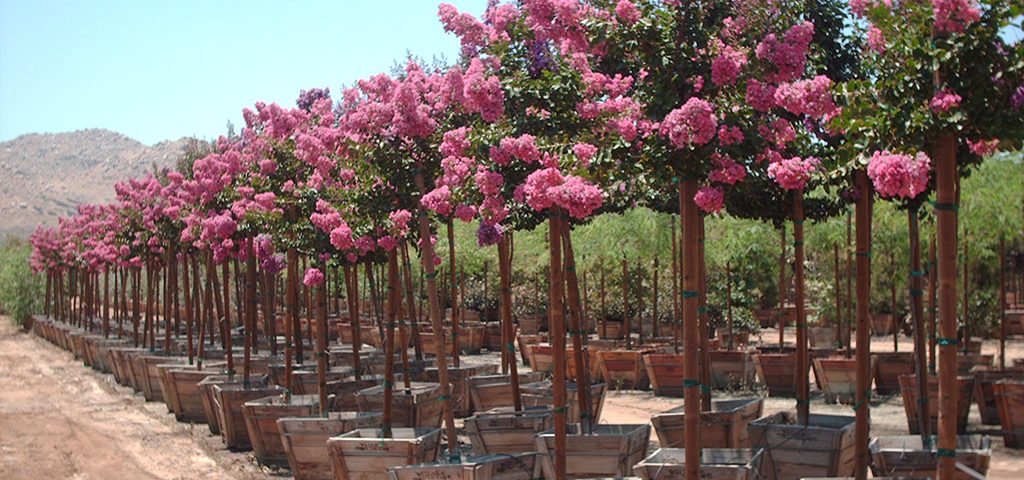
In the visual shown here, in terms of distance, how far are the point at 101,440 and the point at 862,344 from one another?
39.1 feet

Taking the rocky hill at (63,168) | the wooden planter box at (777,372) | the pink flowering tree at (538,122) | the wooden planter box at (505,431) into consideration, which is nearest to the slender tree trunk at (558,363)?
the pink flowering tree at (538,122)

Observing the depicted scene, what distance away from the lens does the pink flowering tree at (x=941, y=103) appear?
5512 mm

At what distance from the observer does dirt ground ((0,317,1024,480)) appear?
13.6 m

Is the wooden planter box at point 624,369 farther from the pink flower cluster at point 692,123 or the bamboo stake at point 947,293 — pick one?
the bamboo stake at point 947,293

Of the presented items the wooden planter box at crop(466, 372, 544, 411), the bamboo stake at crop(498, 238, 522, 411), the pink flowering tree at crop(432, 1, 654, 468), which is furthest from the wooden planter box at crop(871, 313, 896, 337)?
the pink flowering tree at crop(432, 1, 654, 468)

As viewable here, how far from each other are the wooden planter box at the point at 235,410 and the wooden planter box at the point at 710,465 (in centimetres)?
682

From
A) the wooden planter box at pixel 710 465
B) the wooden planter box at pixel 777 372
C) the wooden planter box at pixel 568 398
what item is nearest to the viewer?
the wooden planter box at pixel 710 465

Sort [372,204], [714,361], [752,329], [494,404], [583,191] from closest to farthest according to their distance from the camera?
[583,191]
[372,204]
[494,404]
[714,361]
[752,329]

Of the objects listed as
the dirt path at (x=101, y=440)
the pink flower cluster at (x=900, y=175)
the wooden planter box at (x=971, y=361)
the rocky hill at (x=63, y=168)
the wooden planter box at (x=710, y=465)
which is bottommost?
the dirt path at (x=101, y=440)

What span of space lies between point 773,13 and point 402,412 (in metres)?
6.92

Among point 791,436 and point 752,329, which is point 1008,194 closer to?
point 791,436

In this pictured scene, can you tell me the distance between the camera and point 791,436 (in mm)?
9336

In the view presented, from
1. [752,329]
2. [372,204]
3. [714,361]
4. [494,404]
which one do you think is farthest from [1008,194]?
[752,329]

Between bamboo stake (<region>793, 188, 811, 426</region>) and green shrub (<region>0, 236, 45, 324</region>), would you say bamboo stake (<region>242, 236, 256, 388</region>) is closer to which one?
bamboo stake (<region>793, 188, 811, 426</region>)
